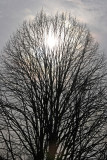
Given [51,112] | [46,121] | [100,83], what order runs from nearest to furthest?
[46,121] → [51,112] → [100,83]

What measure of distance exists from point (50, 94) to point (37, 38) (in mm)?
3552

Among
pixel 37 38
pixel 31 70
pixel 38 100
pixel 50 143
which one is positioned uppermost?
pixel 37 38

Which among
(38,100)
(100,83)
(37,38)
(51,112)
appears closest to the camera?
(51,112)

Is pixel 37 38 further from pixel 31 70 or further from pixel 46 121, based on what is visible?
pixel 46 121

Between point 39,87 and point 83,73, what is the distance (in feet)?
7.84

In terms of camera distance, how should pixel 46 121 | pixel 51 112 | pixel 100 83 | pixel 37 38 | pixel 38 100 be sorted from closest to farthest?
pixel 46 121
pixel 51 112
pixel 38 100
pixel 100 83
pixel 37 38

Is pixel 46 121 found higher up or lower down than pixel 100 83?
lower down

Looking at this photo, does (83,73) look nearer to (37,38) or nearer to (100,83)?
(100,83)

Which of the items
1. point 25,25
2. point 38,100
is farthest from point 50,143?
point 25,25

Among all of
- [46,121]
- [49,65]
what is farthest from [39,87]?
[46,121]

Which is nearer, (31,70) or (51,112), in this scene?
(51,112)

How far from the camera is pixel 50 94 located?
9.85m

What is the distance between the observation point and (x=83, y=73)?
11.0 m

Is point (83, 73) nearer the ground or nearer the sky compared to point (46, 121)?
nearer the sky
